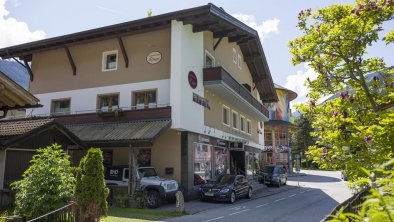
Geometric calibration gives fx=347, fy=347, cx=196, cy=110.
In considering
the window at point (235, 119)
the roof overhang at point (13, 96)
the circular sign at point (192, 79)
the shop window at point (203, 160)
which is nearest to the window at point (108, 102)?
the circular sign at point (192, 79)

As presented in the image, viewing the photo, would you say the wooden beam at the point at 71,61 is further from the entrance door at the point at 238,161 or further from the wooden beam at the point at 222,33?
the entrance door at the point at 238,161

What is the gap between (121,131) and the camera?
1909cm

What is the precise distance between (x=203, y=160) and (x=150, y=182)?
589cm

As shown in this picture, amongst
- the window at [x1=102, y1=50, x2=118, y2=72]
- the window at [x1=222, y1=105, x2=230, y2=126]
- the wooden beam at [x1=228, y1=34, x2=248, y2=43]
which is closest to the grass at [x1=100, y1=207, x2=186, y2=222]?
the window at [x1=102, y1=50, x2=118, y2=72]

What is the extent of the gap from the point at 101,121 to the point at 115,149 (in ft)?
6.45

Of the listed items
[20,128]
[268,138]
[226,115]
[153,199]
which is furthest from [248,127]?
[20,128]

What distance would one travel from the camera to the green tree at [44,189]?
9.22 metres

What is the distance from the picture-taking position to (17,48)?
24891 millimetres

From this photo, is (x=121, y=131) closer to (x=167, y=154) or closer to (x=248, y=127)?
(x=167, y=154)

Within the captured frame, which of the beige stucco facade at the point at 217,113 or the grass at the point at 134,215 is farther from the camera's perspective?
the beige stucco facade at the point at 217,113

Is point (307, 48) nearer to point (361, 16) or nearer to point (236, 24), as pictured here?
point (361, 16)

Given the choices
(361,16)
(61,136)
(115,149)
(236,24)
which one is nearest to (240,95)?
(236,24)

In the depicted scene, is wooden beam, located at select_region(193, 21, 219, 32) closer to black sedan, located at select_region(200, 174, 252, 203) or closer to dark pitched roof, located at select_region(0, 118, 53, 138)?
black sedan, located at select_region(200, 174, 252, 203)

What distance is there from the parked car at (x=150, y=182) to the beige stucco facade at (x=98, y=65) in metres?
5.97
